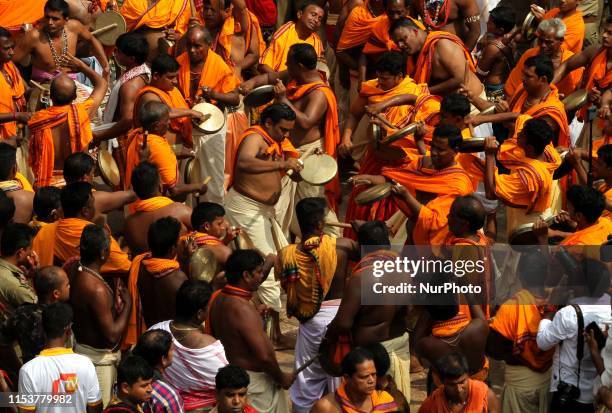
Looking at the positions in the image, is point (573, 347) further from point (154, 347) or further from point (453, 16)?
point (453, 16)

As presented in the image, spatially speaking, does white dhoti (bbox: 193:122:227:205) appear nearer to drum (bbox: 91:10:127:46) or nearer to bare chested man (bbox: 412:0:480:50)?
drum (bbox: 91:10:127:46)

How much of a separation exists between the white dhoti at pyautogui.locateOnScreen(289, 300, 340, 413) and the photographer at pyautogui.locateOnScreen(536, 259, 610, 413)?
146 centimetres

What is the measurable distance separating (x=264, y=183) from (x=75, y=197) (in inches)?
81.7

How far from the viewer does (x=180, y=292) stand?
9.29 metres

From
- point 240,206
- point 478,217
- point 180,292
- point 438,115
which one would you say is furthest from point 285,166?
point 180,292

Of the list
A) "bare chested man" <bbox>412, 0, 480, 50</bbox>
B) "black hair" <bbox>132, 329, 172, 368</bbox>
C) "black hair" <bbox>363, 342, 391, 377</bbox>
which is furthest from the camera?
"bare chested man" <bbox>412, 0, 480, 50</bbox>

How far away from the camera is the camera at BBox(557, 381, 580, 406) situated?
378 inches

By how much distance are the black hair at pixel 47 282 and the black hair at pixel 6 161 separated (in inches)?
71.3

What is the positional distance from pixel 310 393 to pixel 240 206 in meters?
2.39

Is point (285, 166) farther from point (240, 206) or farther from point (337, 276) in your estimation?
point (337, 276)

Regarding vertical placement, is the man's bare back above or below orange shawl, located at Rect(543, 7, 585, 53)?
above

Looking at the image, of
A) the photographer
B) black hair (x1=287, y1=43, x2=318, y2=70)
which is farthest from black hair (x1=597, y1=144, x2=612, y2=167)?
black hair (x1=287, y1=43, x2=318, y2=70)

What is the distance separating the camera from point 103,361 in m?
10.0

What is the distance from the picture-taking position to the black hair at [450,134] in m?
11.1
